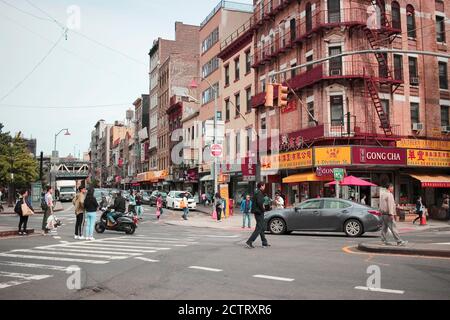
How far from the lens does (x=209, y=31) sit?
165 feet

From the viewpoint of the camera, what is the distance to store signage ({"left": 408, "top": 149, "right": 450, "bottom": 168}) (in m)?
28.8

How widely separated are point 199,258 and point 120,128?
380ft

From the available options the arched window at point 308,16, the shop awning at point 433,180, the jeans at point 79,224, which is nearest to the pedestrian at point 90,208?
the jeans at point 79,224

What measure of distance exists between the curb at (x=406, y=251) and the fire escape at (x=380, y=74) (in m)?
18.3

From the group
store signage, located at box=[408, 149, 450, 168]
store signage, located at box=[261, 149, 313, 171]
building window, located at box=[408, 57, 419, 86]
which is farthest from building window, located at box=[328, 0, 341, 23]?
store signage, located at box=[408, 149, 450, 168]

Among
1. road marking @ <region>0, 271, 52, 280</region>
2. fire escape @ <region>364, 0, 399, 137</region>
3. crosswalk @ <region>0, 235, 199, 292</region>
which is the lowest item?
crosswalk @ <region>0, 235, 199, 292</region>

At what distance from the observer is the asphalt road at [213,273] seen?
6.96 metres

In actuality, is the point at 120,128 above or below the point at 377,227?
above

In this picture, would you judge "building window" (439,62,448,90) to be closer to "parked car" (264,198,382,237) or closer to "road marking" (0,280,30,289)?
"parked car" (264,198,382,237)

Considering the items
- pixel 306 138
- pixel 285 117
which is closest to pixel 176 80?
pixel 285 117

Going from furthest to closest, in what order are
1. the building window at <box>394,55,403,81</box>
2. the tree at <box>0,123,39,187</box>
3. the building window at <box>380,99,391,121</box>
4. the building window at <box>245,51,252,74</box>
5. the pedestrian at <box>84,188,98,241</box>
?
the tree at <box>0,123,39,187</box> < the building window at <box>245,51,252,74</box> < the building window at <box>394,55,403,81</box> < the building window at <box>380,99,391,121</box> < the pedestrian at <box>84,188,98,241</box>

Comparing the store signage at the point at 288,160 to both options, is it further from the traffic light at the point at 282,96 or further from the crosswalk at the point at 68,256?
the crosswalk at the point at 68,256

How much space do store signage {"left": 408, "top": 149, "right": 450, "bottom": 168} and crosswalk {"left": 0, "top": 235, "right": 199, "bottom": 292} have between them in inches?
754
